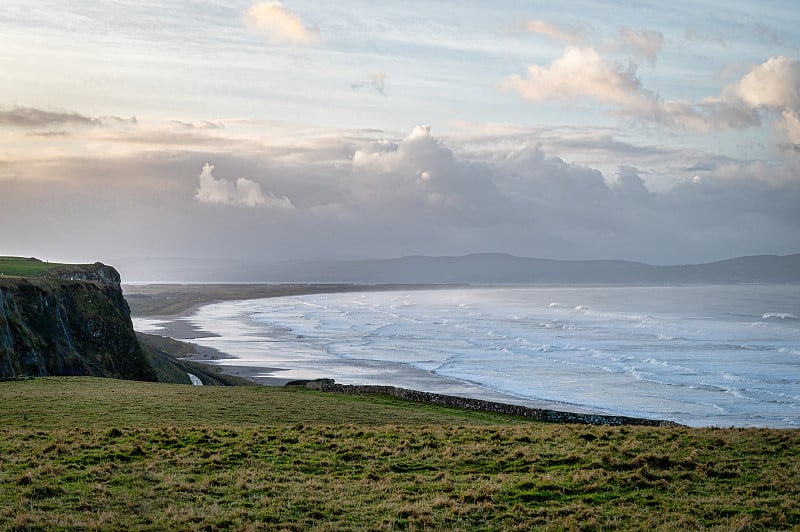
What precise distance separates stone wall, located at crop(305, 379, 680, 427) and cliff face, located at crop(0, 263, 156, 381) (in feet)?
52.4

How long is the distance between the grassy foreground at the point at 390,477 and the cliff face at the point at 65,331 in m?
20.5

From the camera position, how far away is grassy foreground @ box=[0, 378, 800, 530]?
12.9 meters

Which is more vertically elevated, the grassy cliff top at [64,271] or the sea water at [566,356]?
the grassy cliff top at [64,271]

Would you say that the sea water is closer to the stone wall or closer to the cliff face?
the stone wall

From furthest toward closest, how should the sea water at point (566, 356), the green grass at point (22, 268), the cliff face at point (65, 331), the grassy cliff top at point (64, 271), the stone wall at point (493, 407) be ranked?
1. the grassy cliff top at point (64, 271)
2. the green grass at point (22, 268)
3. the sea water at point (566, 356)
4. the cliff face at point (65, 331)
5. the stone wall at point (493, 407)

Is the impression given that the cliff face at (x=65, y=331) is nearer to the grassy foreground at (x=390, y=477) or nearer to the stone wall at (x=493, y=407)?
the stone wall at (x=493, y=407)

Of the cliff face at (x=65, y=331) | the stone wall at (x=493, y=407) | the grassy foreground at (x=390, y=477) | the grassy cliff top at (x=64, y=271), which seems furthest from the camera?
the grassy cliff top at (x=64, y=271)

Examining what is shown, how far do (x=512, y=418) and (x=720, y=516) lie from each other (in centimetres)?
2509

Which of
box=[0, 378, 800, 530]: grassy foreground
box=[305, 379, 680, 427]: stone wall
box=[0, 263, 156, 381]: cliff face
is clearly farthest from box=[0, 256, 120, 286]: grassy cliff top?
box=[0, 378, 800, 530]: grassy foreground

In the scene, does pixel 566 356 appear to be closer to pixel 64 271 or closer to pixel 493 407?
pixel 493 407

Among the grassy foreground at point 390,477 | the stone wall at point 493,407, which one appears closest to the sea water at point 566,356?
the stone wall at point 493,407

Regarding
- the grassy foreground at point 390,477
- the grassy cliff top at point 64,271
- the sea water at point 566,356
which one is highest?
the grassy cliff top at point 64,271

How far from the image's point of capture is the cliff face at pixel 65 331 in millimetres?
43125

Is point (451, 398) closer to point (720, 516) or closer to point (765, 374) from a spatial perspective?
point (720, 516)
